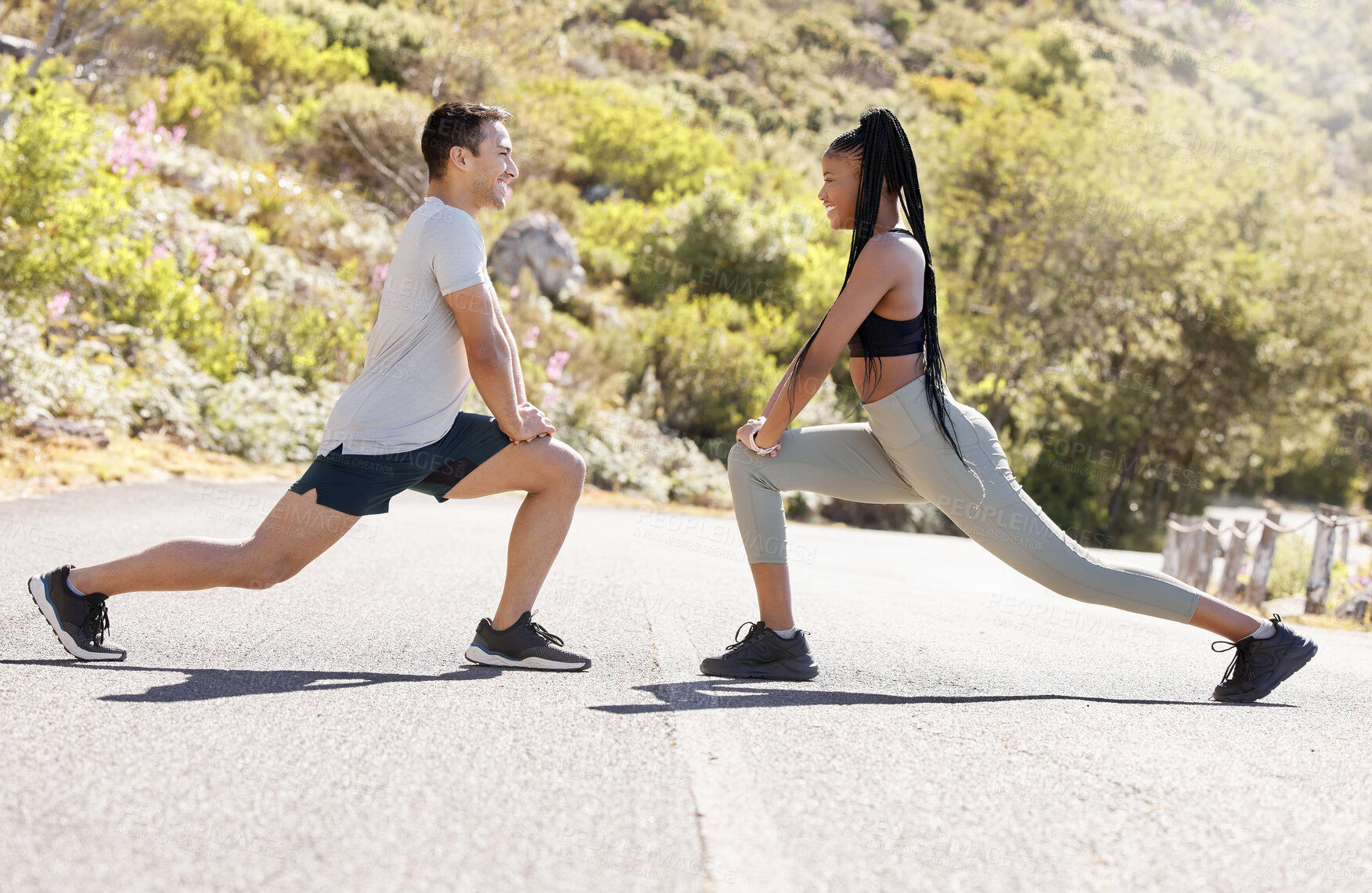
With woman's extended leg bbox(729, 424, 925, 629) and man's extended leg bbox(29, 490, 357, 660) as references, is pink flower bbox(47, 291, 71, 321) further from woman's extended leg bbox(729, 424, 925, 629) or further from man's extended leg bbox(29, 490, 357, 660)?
woman's extended leg bbox(729, 424, 925, 629)

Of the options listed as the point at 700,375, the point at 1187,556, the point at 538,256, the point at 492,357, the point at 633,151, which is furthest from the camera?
the point at 633,151

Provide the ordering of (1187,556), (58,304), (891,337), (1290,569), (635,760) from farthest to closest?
(1290,569)
(1187,556)
(58,304)
(891,337)
(635,760)

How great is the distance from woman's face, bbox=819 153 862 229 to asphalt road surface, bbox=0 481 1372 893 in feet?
5.50

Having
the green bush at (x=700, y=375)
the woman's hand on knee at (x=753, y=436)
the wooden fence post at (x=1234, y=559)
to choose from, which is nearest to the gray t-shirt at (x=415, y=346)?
the woman's hand on knee at (x=753, y=436)

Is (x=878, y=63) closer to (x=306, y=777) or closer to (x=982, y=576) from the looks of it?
(x=982, y=576)

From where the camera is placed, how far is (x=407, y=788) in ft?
8.13

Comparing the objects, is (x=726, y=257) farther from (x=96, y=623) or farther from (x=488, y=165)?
(x=96, y=623)

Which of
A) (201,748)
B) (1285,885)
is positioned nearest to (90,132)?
(201,748)

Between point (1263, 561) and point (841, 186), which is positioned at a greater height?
point (841, 186)

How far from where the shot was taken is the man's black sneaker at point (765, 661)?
3943 millimetres

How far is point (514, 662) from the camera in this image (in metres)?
3.83

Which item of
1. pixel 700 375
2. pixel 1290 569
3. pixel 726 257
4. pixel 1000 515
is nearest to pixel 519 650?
pixel 1000 515

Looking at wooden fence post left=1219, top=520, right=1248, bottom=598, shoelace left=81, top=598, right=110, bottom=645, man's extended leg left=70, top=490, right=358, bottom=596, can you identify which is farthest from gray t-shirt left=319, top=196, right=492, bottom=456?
wooden fence post left=1219, top=520, right=1248, bottom=598

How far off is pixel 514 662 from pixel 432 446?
2.67 feet
